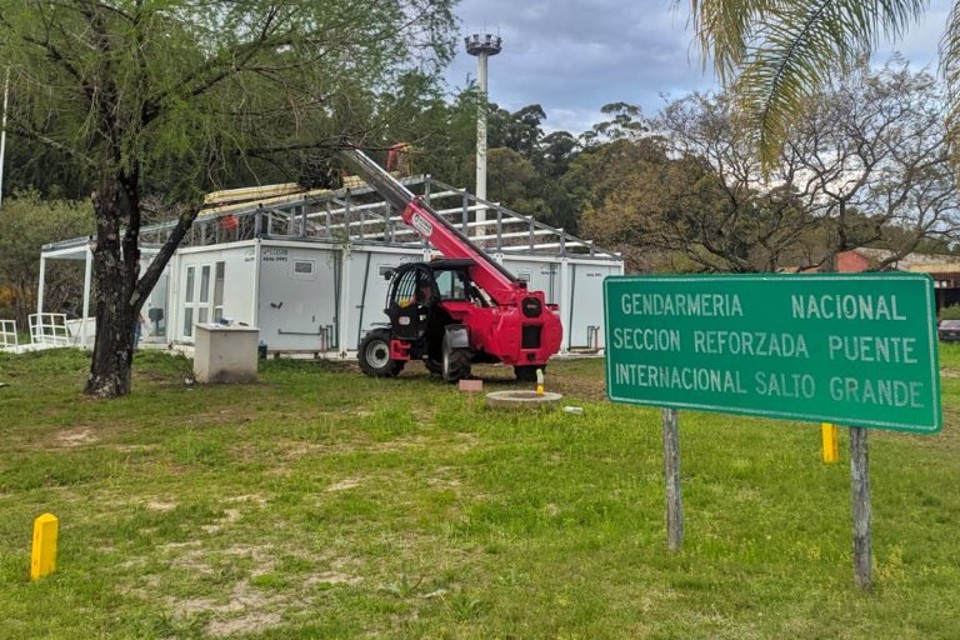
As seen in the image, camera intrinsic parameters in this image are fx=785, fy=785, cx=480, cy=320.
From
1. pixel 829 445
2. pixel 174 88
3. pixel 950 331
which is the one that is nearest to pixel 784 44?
pixel 829 445

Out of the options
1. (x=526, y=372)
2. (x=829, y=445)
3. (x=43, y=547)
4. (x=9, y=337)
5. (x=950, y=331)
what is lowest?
(x=43, y=547)

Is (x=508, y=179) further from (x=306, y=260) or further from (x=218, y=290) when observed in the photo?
(x=306, y=260)

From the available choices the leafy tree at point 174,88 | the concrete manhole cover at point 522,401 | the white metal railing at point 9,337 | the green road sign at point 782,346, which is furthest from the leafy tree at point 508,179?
the green road sign at point 782,346

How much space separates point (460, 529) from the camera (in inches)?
209

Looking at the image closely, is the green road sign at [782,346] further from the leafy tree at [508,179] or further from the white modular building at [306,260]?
the leafy tree at [508,179]

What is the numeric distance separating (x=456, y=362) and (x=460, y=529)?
829 cm

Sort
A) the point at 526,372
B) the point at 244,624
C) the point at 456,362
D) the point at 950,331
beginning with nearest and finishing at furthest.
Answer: the point at 244,624
the point at 456,362
the point at 526,372
the point at 950,331

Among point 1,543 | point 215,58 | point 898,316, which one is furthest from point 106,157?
point 898,316

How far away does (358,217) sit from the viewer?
18.4m

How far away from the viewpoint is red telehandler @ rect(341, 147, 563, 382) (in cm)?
1343

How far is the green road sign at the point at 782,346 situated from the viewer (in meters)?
3.79

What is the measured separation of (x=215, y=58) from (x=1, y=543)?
21.3 ft

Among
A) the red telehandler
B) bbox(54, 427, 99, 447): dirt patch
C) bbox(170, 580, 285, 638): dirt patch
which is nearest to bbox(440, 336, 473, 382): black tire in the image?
the red telehandler

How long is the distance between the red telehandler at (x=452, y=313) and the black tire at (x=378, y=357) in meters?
0.02
